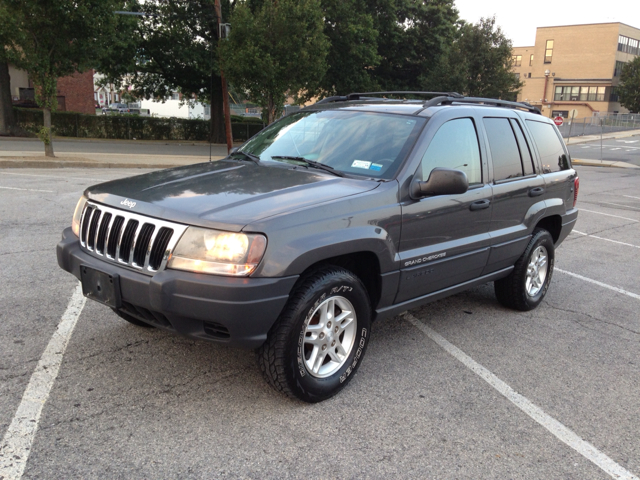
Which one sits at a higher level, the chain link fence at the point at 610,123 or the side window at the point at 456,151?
the side window at the point at 456,151

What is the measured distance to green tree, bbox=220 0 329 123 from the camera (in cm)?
2059

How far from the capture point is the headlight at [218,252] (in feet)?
9.82

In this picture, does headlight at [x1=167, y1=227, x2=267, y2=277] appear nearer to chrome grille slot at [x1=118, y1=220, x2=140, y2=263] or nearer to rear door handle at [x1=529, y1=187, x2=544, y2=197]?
chrome grille slot at [x1=118, y1=220, x2=140, y2=263]

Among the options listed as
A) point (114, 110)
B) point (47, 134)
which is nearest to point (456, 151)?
point (47, 134)

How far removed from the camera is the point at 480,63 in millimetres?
29281

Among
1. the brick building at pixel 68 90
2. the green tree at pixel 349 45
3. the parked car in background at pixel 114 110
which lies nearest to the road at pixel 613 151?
the green tree at pixel 349 45

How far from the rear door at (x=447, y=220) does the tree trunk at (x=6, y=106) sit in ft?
98.2

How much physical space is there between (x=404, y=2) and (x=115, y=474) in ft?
110

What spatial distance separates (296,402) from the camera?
11.3ft

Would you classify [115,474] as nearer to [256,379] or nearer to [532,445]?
[256,379]

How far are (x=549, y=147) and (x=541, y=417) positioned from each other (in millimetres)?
2950

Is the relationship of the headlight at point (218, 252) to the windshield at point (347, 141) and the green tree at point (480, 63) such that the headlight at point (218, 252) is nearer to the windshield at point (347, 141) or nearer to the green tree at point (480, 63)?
the windshield at point (347, 141)

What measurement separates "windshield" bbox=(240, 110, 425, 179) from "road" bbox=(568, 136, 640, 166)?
27087 mm

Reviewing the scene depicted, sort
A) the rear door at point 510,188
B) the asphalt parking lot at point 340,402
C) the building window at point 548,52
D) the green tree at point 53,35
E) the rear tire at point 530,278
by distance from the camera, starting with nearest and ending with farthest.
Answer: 1. the asphalt parking lot at point 340,402
2. the rear door at point 510,188
3. the rear tire at point 530,278
4. the green tree at point 53,35
5. the building window at point 548,52
